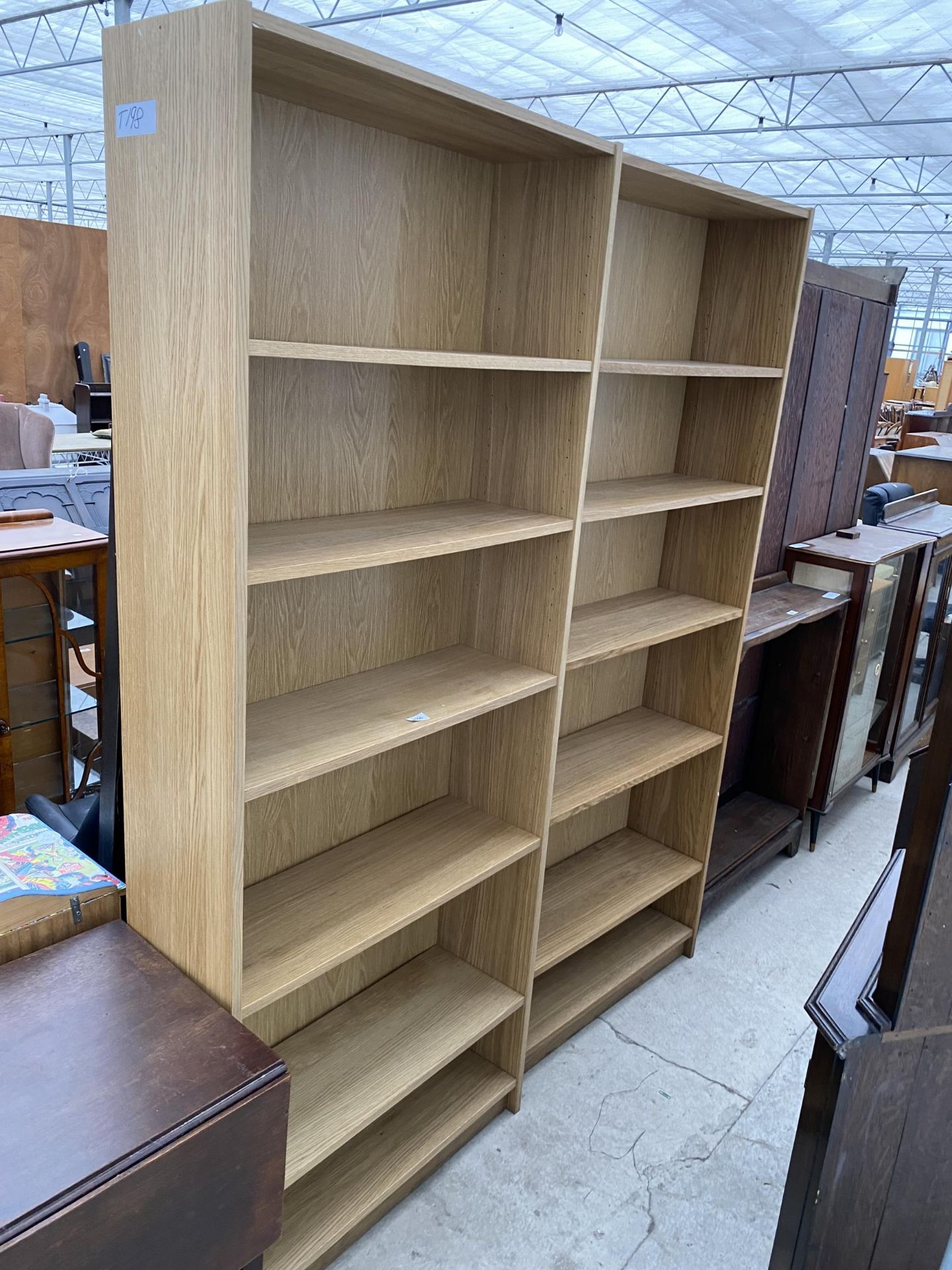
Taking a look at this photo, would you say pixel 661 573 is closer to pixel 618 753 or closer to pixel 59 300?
pixel 618 753

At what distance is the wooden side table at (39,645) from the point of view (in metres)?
2.55

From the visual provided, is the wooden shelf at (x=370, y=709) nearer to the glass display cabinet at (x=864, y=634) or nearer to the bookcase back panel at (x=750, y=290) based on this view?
the bookcase back panel at (x=750, y=290)

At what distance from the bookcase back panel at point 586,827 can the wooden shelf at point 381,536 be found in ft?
3.80

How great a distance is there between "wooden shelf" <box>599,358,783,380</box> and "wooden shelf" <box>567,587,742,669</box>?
2.01 ft

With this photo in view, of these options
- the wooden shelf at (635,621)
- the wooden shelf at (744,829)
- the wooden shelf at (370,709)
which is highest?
the wooden shelf at (635,621)

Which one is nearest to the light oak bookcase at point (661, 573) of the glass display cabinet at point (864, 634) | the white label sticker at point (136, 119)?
the glass display cabinet at point (864, 634)

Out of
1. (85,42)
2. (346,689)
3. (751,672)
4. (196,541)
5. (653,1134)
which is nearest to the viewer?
(196,541)

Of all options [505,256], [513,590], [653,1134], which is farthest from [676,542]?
[653,1134]

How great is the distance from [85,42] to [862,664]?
10.0m

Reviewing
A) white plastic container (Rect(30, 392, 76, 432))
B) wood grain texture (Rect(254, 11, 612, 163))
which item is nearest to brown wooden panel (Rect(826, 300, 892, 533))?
wood grain texture (Rect(254, 11, 612, 163))

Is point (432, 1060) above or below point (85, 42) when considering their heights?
below

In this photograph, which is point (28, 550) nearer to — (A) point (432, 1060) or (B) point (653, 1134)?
(A) point (432, 1060)

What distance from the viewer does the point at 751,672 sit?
3.57 meters

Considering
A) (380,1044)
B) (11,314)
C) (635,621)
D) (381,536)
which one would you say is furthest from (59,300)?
(380,1044)
